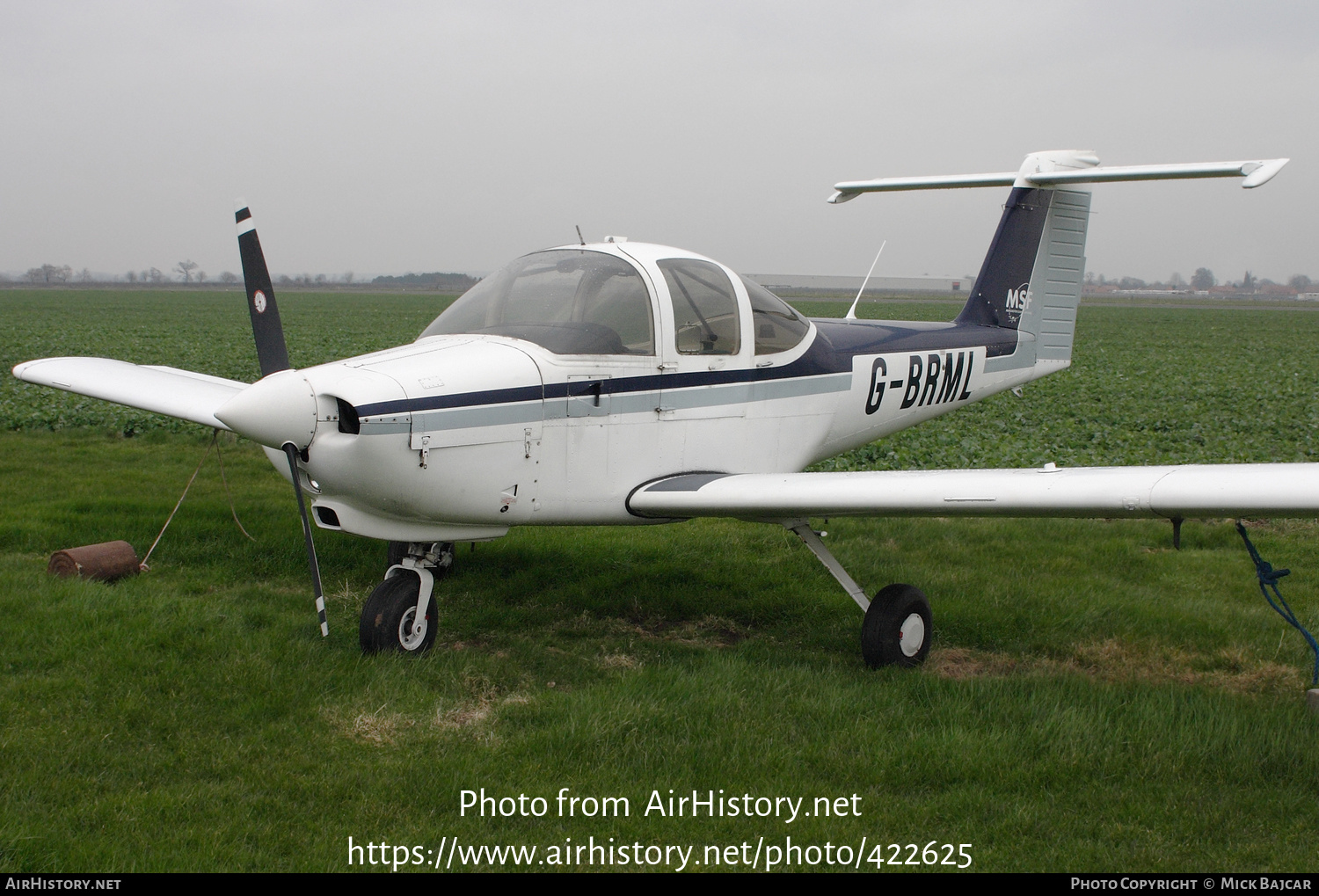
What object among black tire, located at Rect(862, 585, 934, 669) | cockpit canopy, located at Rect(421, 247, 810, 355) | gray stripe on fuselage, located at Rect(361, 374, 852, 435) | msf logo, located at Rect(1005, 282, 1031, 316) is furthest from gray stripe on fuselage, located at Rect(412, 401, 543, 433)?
msf logo, located at Rect(1005, 282, 1031, 316)

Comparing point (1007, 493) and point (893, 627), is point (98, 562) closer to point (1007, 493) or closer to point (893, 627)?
point (893, 627)

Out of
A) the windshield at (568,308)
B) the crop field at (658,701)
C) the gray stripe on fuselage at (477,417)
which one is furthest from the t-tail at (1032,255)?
the gray stripe on fuselage at (477,417)

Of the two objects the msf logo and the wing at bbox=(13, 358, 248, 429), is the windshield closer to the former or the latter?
the wing at bbox=(13, 358, 248, 429)

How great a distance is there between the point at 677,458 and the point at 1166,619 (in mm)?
3353

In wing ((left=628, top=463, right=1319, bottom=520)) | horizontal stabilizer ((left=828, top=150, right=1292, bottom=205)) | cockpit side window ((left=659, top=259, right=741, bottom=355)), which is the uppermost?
horizontal stabilizer ((left=828, top=150, right=1292, bottom=205))

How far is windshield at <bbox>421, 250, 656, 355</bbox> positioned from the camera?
5.64 meters

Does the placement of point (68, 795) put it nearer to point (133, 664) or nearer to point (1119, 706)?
point (133, 664)

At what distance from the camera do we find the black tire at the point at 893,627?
5605 mm

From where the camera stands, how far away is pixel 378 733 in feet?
14.6

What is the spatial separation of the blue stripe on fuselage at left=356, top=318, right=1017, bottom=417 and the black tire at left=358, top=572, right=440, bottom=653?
114cm

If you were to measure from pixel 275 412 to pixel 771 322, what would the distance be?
3.25 metres

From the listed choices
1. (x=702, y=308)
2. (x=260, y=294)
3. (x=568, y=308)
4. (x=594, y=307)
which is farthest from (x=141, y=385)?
(x=702, y=308)

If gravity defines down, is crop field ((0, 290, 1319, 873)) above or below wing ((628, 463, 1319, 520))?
below

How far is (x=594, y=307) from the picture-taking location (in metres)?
5.76
